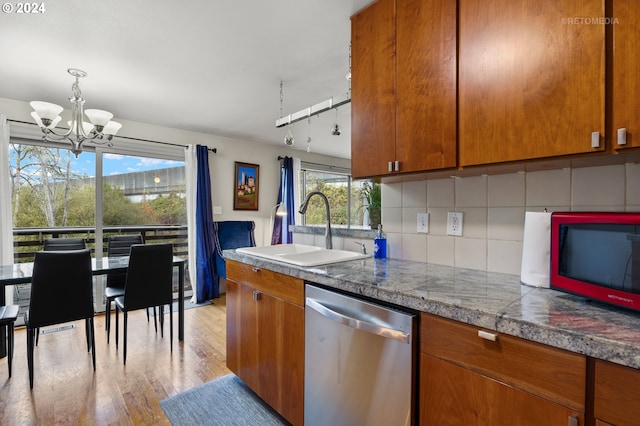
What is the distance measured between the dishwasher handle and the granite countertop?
0.10m

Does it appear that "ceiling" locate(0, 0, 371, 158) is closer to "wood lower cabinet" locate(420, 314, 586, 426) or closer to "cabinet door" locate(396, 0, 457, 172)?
"cabinet door" locate(396, 0, 457, 172)

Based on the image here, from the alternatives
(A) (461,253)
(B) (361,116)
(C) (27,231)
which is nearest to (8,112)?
(C) (27,231)

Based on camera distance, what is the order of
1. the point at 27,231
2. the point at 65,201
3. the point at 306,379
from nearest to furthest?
the point at 306,379, the point at 27,231, the point at 65,201

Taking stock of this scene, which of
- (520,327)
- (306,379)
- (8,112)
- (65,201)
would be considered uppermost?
(8,112)

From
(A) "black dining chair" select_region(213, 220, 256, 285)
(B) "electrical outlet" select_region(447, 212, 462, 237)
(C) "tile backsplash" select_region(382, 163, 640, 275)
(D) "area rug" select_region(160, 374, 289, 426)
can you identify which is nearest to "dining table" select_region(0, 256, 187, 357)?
(D) "area rug" select_region(160, 374, 289, 426)

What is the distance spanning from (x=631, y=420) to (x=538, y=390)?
0.55 feet

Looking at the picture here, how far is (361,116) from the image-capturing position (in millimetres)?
1646

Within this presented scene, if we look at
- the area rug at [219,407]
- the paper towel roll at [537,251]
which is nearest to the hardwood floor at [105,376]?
the area rug at [219,407]

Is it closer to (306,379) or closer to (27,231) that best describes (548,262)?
(306,379)

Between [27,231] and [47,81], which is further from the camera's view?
[27,231]

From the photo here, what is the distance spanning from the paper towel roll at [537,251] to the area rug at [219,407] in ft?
4.84

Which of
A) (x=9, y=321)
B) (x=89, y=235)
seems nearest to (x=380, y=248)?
(x=9, y=321)

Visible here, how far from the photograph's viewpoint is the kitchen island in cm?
69

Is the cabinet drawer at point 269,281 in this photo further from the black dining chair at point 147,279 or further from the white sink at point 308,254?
the black dining chair at point 147,279
